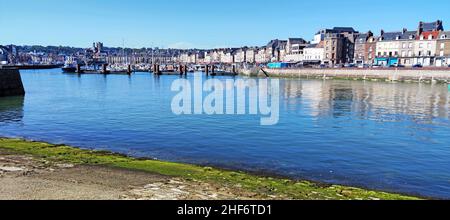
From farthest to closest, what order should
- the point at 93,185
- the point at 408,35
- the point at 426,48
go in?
the point at 408,35 → the point at 426,48 → the point at 93,185

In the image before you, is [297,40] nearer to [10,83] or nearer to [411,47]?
[411,47]

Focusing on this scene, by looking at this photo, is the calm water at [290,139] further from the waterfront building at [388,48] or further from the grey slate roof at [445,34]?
the waterfront building at [388,48]

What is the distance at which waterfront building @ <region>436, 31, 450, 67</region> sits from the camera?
98.5m

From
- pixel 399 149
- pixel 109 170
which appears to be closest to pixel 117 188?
pixel 109 170

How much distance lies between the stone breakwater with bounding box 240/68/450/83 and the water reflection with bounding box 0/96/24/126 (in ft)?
262

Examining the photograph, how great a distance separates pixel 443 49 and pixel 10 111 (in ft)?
329

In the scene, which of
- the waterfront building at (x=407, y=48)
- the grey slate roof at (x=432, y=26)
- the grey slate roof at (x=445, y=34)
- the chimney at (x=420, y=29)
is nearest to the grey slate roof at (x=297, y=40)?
the waterfront building at (x=407, y=48)

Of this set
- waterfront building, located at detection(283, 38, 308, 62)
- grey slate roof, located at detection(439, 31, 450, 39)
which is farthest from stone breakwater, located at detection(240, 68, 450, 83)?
waterfront building, located at detection(283, 38, 308, 62)

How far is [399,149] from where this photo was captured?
69.6ft

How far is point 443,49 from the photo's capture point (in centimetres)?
10012

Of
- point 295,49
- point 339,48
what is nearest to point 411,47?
point 339,48

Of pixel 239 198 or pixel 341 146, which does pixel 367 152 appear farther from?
pixel 239 198

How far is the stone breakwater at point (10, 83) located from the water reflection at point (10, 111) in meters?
2.64

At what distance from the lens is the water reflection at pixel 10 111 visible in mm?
31906
